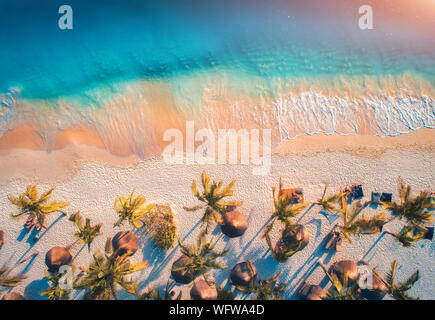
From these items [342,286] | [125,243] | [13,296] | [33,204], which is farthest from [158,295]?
[342,286]

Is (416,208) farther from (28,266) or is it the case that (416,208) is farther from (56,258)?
(28,266)

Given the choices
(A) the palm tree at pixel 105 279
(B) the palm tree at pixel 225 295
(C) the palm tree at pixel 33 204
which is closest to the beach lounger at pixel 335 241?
(B) the palm tree at pixel 225 295

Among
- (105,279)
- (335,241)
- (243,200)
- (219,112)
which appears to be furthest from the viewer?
(219,112)

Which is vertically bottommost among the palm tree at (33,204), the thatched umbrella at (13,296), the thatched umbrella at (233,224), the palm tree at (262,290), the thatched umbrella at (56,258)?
the thatched umbrella at (13,296)

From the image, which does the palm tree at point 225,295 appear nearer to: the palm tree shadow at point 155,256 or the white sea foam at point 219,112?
the palm tree shadow at point 155,256

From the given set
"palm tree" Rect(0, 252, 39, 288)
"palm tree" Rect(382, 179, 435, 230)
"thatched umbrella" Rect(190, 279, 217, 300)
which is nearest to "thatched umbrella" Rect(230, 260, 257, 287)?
"thatched umbrella" Rect(190, 279, 217, 300)

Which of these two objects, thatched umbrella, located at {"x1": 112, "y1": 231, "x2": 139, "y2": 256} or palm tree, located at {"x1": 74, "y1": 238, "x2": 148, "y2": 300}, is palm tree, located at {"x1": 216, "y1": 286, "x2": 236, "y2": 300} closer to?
palm tree, located at {"x1": 74, "y1": 238, "x2": 148, "y2": 300}

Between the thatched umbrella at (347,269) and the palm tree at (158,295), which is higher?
the thatched umbrella at (347,269)
